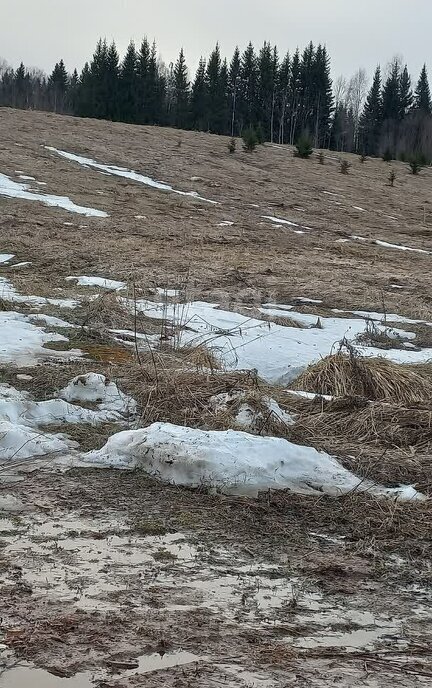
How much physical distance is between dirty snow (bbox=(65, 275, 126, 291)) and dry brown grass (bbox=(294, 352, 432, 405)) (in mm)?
4364

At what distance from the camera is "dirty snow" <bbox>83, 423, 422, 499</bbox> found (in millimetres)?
3910

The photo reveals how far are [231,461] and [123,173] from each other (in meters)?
20.4

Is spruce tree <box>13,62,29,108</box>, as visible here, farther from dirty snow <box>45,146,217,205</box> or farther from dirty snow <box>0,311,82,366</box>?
dirty snow <box>0,311,82,366</box>

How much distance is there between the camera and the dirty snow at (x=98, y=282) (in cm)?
979

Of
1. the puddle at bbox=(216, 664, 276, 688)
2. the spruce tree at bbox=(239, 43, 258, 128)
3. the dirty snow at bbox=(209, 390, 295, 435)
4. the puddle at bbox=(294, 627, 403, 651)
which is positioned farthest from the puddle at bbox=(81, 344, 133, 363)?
the spruce tree at bbox=(239, 43, 258, 128)

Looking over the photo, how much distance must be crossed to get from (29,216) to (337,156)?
28.6 meters

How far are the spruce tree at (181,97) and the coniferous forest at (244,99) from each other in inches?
3.2

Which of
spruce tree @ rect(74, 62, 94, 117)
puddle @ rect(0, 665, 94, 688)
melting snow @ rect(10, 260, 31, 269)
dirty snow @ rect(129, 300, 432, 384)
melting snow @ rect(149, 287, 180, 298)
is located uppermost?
spruce tree @ rect(74, 62, 94, 117)

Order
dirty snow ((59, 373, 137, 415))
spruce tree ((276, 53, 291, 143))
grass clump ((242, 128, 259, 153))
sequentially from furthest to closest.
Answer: spruce tree ((276, 53, 291, 143)) < grass clump ((242, 128, 259, 153)) < dirty snow ((59, 373, 137, 415))

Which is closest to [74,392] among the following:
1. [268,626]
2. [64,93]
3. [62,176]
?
[268,626]

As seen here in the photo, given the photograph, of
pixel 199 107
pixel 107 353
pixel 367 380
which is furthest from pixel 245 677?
pixel 199 107

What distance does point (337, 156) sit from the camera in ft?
133

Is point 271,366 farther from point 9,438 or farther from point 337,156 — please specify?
point 337,156

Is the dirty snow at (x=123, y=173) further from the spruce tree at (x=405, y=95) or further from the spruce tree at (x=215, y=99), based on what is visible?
the spruce tree at (x=405, y=95)
